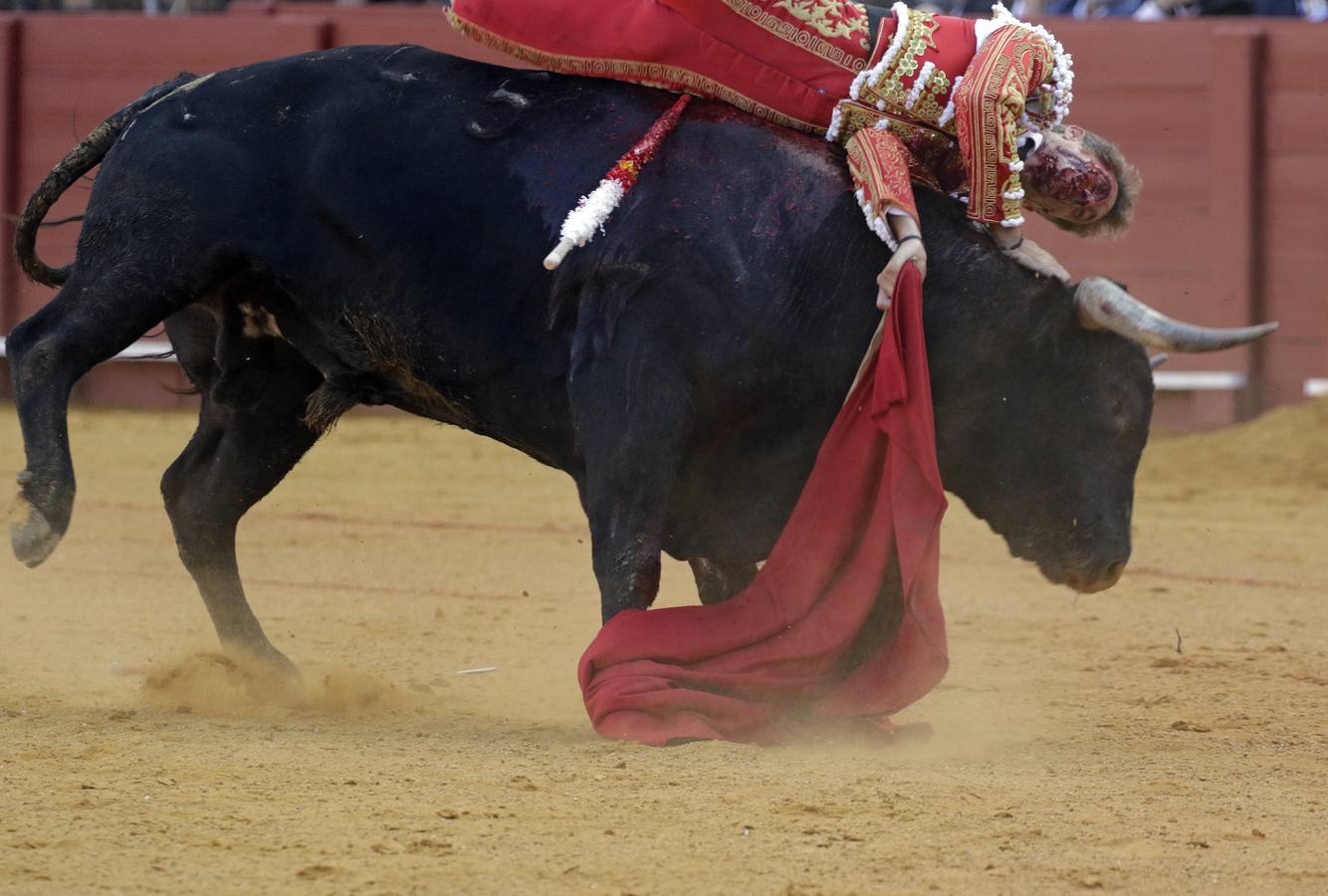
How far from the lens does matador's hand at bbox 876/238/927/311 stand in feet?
11.3

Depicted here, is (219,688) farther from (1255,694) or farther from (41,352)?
(1255,694)

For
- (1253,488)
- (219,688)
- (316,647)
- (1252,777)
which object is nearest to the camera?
(1252,777)

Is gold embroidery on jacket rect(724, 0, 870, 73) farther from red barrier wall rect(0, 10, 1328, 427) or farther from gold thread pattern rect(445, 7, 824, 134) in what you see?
red barrier wall rect(0, 10, 1328, 427)

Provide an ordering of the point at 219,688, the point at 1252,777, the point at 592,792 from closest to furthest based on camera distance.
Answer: the point at 592,792, the point at 1252,777, the point at 219,688

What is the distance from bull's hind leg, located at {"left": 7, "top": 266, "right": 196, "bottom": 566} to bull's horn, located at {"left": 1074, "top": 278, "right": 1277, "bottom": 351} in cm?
178

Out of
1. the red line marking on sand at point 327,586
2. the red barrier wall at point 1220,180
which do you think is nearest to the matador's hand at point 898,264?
the red line marking on sand at point 327,586

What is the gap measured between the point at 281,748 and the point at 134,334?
1013mm

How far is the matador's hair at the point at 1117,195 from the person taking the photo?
3.71m

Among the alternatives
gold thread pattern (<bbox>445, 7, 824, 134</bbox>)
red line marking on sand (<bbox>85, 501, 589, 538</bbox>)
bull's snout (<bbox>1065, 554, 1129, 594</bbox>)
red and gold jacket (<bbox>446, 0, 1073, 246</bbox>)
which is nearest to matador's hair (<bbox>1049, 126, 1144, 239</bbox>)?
red and gold jacket (<bbox>446, 0, 1073, 246</bbox>)

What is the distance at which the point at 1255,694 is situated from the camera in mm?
4059

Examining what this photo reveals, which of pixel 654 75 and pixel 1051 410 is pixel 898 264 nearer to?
pixel 1051 410

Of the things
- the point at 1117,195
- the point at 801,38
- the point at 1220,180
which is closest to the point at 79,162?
the point at 801,38

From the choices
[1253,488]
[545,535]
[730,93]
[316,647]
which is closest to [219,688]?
[316,647]

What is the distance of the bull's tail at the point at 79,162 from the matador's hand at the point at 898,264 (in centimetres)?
159
